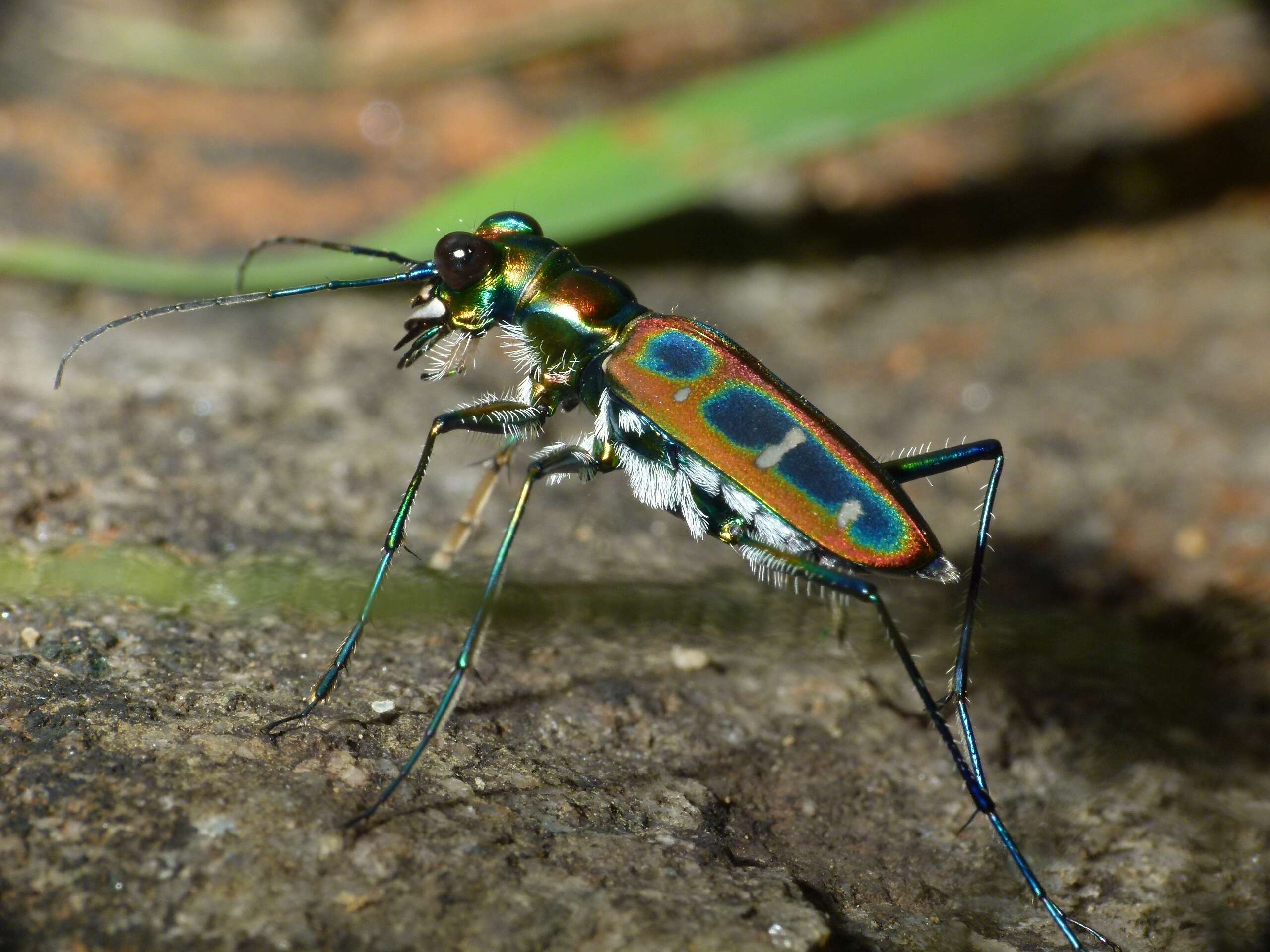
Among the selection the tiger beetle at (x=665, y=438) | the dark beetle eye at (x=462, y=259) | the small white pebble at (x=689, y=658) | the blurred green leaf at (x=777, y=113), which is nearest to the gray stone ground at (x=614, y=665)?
the small white pebble at (x=689, y=658)

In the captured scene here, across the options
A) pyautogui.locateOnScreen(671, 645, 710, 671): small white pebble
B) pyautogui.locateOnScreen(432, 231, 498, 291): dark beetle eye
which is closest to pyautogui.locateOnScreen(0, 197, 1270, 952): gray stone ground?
pyautogui.locateOnScreen(671, 645, 710, 671): small white pebble

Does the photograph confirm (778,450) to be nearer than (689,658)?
Yes

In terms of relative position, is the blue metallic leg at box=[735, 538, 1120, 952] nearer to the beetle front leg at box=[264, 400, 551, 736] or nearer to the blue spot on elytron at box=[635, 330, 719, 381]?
the blue spot on elytron at box=[635, 330, 719, 381]

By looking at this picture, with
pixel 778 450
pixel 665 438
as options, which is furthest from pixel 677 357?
pixel 778 450

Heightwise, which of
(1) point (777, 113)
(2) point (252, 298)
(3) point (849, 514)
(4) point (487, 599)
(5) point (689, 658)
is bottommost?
(4) point (487, 599)

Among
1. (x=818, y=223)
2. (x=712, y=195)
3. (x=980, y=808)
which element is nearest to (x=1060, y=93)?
(x=818, y=223)

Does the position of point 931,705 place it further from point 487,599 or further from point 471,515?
point 471,515

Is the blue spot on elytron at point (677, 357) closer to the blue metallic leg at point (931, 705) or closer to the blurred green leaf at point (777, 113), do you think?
the blue metallic leg at point (931, 705)

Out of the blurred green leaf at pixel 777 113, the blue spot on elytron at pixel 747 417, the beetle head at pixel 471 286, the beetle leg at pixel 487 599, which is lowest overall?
the beetle leg at pixel 487 599
